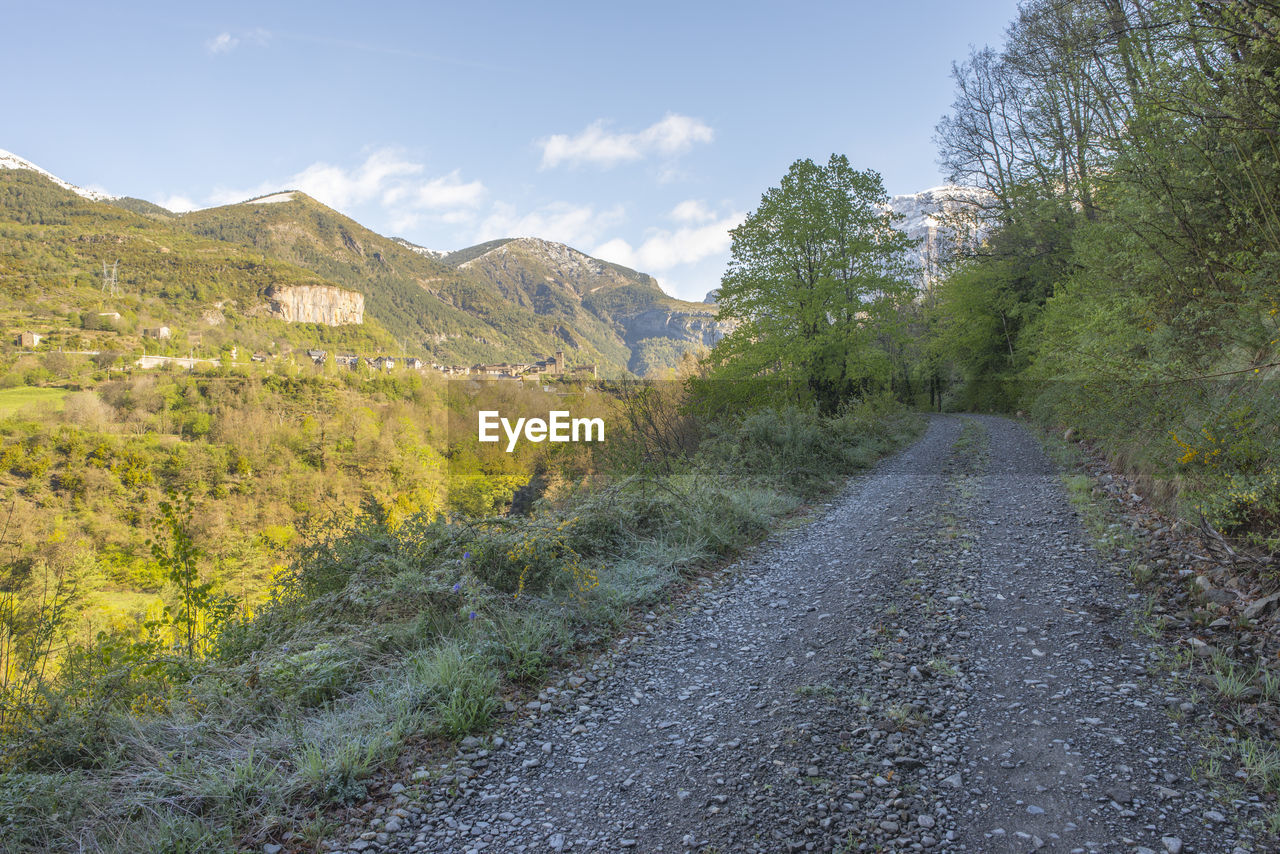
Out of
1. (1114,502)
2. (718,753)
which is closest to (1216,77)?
(1114,502)

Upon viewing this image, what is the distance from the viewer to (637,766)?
3209 millimetres

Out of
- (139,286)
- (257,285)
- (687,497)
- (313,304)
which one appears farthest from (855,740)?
(257,285)

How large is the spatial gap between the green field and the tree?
218ft

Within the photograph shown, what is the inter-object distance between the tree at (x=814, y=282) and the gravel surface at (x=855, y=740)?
45.1ft

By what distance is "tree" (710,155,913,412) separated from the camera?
61.9 feet

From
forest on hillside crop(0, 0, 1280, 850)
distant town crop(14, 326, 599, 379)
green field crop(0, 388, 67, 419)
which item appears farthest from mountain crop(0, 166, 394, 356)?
forest on hillside crop(0, 0, 1280, 850)

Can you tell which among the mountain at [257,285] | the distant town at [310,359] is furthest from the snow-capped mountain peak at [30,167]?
the distant town at [310,359]

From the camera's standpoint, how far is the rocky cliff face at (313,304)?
346 feet

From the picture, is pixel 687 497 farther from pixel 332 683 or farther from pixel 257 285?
pixel 257 285

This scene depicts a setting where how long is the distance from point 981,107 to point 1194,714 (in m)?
27.5

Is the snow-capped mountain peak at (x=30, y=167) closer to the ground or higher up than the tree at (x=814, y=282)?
higher up

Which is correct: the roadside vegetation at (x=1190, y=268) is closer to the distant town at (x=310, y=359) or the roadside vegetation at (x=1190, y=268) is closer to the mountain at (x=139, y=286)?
the distant town at (x=310, y=359)

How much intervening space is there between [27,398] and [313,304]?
56.5 m

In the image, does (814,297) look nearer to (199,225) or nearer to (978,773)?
(978,773)
